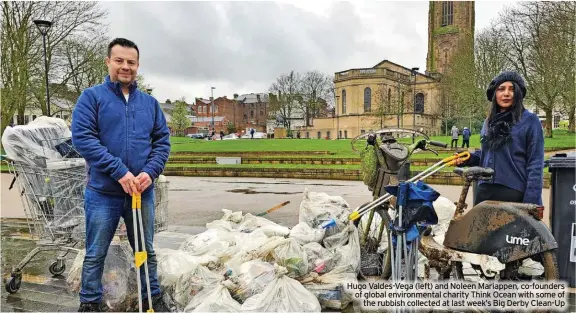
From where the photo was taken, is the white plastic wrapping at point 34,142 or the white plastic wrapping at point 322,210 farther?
the white plastic wrapping at point 322,210

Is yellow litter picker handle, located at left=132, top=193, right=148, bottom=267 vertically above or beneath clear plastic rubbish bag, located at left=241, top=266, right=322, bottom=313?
above

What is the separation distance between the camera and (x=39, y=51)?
26859 millimetres

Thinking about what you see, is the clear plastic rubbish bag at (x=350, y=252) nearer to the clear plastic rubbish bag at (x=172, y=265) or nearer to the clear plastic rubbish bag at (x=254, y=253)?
the clear plastic rubbish bag at (x=254, y=253)

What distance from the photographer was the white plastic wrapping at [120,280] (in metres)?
3.65

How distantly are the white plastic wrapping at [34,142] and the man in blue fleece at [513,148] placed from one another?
160 inches

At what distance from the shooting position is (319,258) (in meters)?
4.06

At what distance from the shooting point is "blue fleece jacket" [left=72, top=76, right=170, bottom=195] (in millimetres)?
3201

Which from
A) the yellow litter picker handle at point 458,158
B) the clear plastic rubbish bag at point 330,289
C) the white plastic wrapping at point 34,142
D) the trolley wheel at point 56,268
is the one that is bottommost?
the trolley wheel at point 56,268

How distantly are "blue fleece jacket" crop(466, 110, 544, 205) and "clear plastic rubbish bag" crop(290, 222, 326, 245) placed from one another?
5.45 feet

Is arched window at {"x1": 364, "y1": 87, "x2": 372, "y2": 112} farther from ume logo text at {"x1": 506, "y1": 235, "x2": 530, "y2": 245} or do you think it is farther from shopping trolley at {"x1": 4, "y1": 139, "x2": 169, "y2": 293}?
ume logo text at {"x1": 506, "y1": 235, "x2": 530, "y2": 245}

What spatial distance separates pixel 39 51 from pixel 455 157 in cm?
2932

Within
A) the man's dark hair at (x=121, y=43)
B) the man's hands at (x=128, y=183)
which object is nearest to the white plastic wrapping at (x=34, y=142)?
the man's dark hair at (x=121, y=43)

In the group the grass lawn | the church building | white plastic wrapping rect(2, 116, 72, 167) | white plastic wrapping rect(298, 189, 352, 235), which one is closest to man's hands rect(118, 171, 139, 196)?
white plastic wrapping rect(2, 116, 72, 167)

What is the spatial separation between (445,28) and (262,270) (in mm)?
82203
